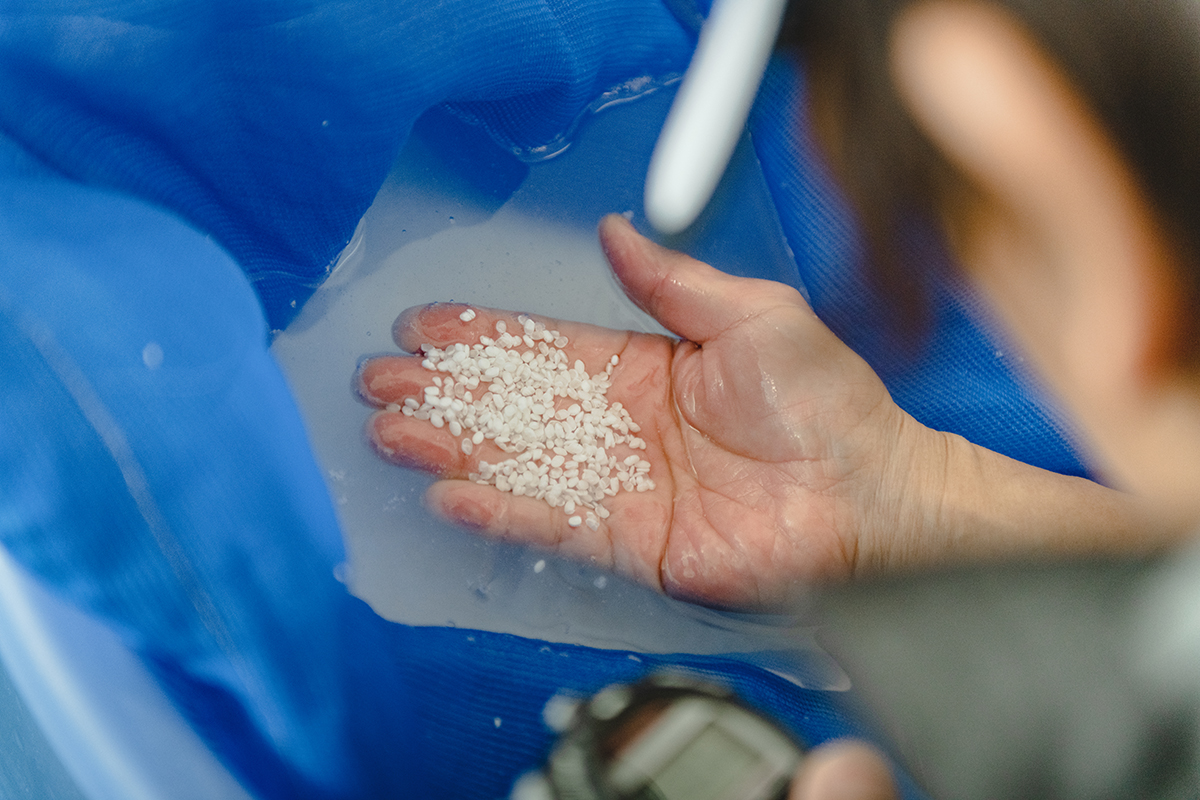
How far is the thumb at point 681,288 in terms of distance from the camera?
2.67 feet

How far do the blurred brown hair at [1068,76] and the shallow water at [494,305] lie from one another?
16 centimetres

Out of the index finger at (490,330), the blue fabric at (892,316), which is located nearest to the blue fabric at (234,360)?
the blue fabric at (892,316)

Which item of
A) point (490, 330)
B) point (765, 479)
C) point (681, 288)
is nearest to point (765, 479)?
point (765, 479)

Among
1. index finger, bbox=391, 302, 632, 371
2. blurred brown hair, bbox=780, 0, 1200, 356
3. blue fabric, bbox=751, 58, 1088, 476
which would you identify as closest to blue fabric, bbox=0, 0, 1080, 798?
blue fabric, bbox=751, 58, 1088, 476

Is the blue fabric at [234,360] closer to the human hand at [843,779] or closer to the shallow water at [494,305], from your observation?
the shallow water at [494,305]

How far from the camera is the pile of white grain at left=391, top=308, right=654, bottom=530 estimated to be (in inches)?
30.0

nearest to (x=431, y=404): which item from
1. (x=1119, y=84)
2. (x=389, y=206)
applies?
(x=389, y=206)

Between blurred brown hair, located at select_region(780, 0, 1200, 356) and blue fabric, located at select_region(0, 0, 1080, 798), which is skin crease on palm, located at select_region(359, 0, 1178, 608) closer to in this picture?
blue fabric, located at select_region(0, 0, 1080, 798)

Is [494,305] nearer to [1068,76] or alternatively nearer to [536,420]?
[536,420]

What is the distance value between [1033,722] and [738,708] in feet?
1.02

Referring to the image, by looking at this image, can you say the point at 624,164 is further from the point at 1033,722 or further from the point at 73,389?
the point at 1033,722

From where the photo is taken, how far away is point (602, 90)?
0.96m

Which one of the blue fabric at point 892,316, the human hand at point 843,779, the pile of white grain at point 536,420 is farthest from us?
the blue fabric at point 892,316

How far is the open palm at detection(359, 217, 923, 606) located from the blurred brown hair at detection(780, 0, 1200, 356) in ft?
0.81
